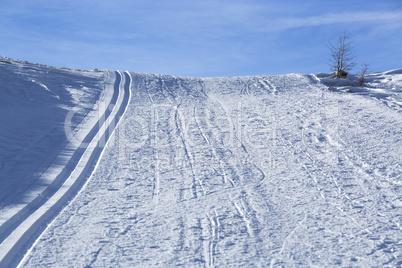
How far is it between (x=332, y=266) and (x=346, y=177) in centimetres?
261

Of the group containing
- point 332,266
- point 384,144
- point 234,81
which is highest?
point 234,81

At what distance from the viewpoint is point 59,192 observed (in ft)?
18.2

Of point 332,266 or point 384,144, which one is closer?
point 332,266

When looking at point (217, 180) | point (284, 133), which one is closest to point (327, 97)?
point (284, 133)

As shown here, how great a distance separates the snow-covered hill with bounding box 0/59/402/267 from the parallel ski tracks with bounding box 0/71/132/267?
0.14 ft

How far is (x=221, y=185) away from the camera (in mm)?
5859

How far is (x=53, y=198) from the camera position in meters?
5.32

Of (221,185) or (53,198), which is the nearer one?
(53,198)

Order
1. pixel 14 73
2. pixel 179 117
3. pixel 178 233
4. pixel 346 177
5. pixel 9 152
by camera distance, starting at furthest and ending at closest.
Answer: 1. pixel 14 73
2. pixel 179 117
3. pixel 9 152
4. pixel 346 177
5. pixel 178 233

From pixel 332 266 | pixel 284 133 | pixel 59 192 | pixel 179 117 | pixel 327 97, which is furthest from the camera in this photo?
pixel 327 97

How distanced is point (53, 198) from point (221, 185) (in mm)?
2484

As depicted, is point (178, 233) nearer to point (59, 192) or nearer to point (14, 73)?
point (59, 192)

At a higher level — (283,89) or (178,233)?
(283,89)

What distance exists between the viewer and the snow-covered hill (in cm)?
398
